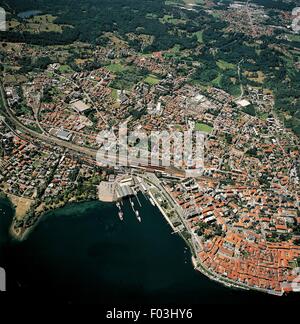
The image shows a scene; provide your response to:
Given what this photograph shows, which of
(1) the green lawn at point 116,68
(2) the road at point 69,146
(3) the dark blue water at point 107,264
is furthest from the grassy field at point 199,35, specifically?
(3) the dark blue water at point 107,264

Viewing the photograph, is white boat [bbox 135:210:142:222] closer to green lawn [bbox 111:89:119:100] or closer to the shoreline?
the shoreline

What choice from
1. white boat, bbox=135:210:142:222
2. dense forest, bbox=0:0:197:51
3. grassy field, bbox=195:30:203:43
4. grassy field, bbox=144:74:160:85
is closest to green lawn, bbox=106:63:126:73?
grassy field, bbox=144:74:160:85

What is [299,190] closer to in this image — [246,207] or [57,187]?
[246,207]

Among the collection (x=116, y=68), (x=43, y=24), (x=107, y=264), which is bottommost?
(x=107, y=264)

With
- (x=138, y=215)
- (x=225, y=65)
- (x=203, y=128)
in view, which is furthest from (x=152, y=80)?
(x=138, y=215)

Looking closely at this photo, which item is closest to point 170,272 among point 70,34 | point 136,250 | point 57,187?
point 136,250

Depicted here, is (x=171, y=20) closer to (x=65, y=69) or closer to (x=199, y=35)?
(x=199, y=35)
